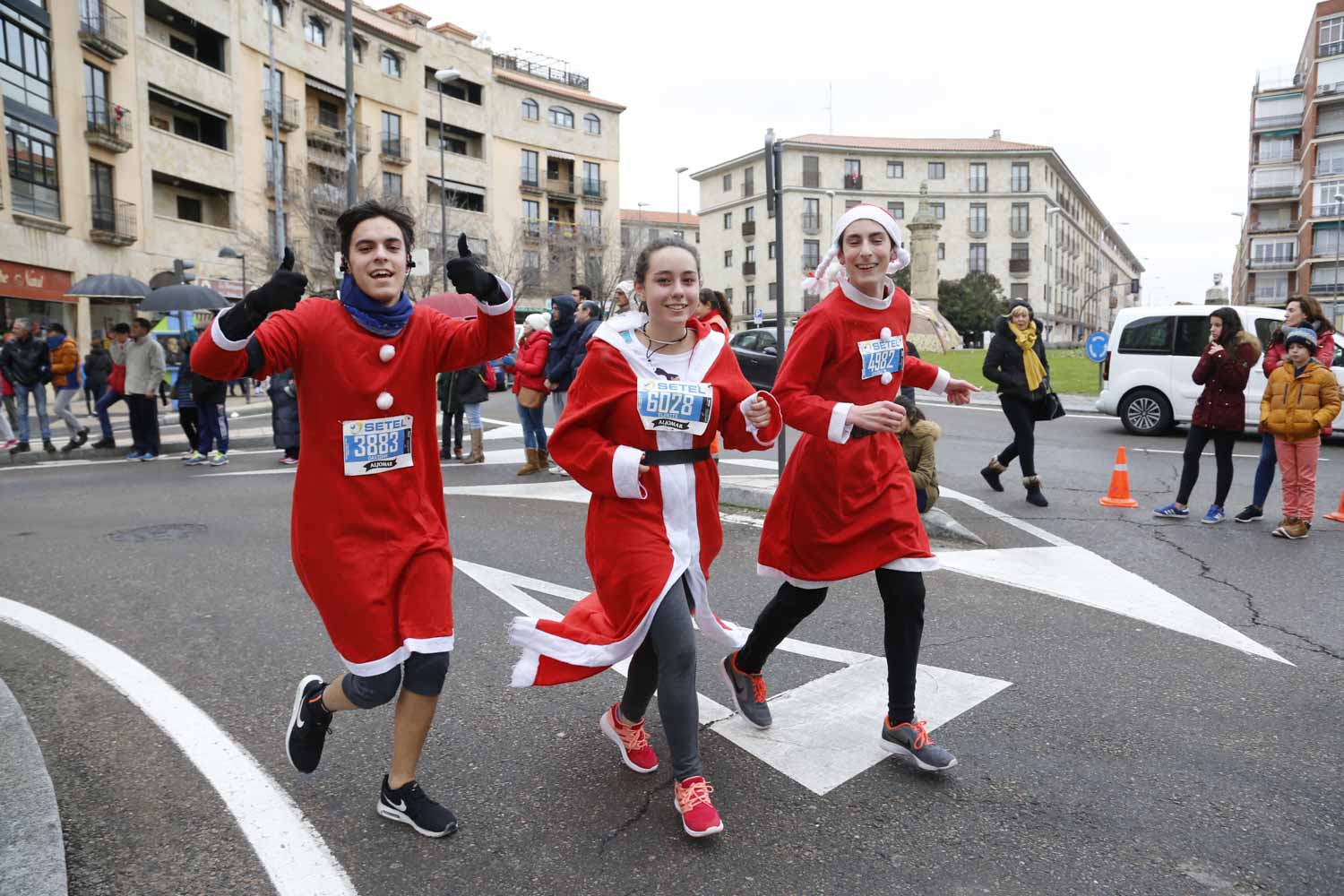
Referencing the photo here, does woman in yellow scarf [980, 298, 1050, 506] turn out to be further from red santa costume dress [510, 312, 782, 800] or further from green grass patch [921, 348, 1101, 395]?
green grass patch [921, 348, 1101, 395]

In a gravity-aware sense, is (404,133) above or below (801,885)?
above

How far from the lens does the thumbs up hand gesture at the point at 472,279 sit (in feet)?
9.17

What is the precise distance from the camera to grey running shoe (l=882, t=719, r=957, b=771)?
10.4ft

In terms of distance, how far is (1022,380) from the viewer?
8.55m

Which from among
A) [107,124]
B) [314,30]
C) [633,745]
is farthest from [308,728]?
[314,30]

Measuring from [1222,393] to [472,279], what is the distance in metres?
6.78

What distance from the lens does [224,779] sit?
3.20 meters

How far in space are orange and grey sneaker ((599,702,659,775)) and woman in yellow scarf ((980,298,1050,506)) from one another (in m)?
6.18

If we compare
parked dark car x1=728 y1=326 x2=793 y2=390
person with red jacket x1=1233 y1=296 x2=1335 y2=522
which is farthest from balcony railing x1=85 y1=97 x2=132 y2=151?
person with red jacket x1=1233 y1=296 x2=1335 y2=522

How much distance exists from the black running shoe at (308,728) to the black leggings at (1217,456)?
274 inches

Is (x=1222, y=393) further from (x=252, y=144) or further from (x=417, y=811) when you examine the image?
(x=252, y=144)

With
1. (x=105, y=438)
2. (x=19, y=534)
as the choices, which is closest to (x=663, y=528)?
(x=19, y=534)

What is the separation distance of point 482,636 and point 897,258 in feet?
8.82

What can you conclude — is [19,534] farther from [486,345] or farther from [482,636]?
[486,345]
